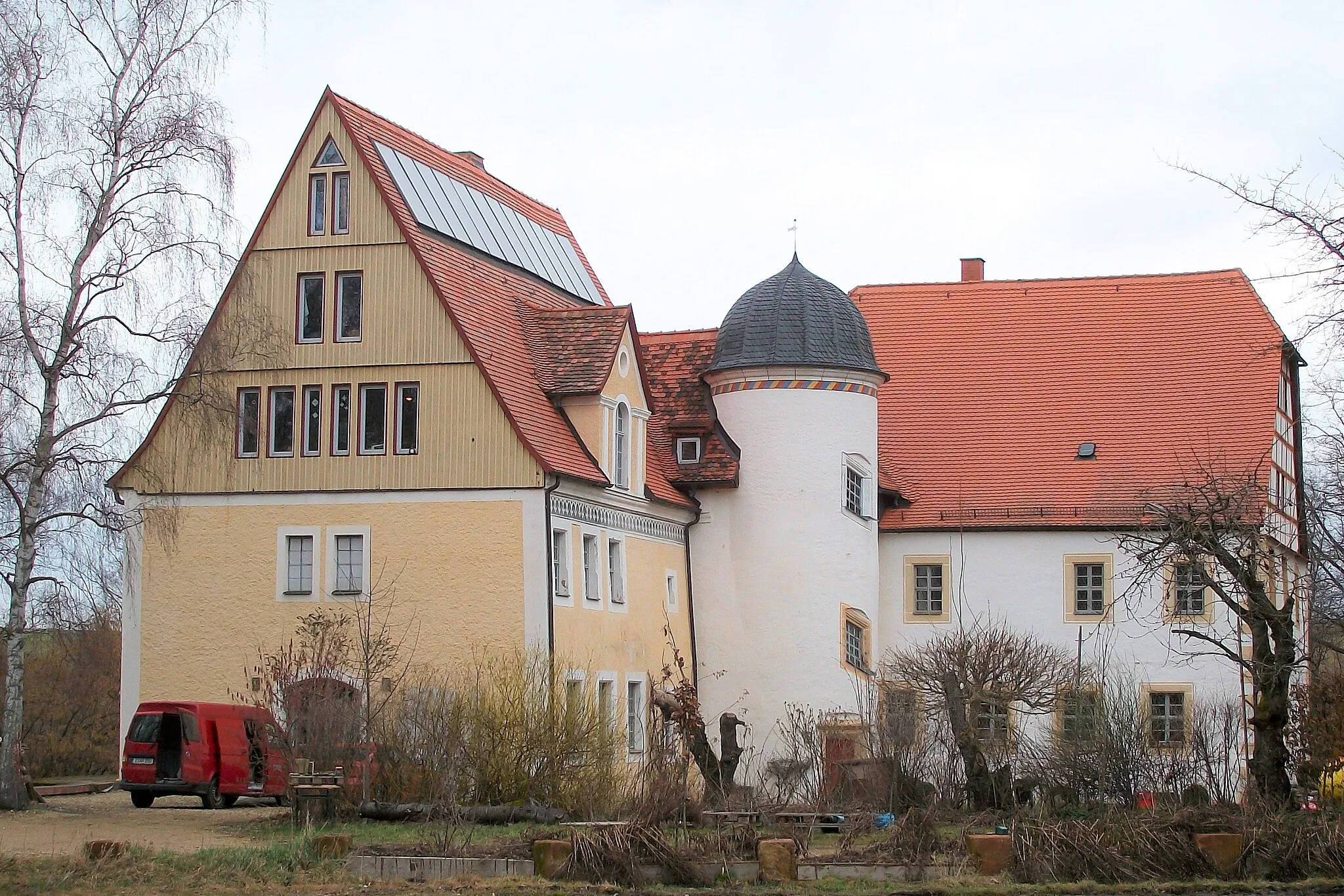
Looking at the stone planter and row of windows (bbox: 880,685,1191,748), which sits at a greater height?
row of windows (bbox: 880,685,1191,748)

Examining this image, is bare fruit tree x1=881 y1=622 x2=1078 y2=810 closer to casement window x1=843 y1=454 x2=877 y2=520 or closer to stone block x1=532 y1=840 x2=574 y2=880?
casement window x1=843 y1=454 x2=877 y2=520

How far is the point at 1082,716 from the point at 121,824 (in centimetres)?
1366

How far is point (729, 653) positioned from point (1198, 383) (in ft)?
39.7

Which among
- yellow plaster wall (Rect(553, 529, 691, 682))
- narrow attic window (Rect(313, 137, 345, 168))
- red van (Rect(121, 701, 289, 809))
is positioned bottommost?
red van (Rect(121, 701, 289, 809))

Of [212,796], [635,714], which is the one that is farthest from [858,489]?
[212,796]

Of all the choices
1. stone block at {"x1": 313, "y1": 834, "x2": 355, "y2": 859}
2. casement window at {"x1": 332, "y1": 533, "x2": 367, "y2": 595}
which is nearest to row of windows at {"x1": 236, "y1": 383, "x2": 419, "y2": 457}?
casement window at {"x1": 332, "y1": 533, "x2": 367, "y2": 595}

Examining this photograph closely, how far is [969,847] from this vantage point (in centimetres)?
1928

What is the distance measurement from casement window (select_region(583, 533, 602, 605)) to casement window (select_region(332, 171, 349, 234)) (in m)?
6.52

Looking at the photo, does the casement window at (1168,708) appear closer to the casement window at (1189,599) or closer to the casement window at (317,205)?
the casement window at (1189,599)

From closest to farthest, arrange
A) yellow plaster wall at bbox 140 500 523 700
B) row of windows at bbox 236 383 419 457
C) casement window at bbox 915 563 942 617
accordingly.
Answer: yellow plaster wall at bbox 140 500 523 700
row of windows at bbox 236 383 419 457
casement window at bbox 915 563 942 617

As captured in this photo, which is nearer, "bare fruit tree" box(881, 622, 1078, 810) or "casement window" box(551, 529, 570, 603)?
"bare fruit tree" box(881, 622, 1078, 810)

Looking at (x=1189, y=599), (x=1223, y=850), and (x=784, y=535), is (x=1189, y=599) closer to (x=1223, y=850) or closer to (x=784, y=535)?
(x=784, y=535)

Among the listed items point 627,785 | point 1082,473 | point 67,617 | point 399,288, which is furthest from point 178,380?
point 1082,473

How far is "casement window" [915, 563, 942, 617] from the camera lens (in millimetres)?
37656
